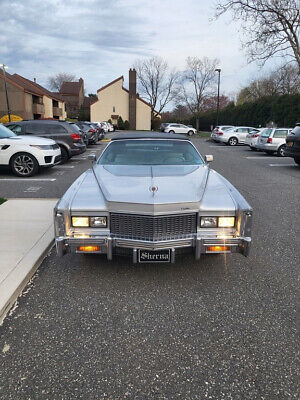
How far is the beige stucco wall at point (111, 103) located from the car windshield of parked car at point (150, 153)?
187 feet

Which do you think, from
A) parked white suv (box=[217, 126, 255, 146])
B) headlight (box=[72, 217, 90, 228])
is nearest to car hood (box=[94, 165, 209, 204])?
headlight (box=[72, 217, 90, 228])

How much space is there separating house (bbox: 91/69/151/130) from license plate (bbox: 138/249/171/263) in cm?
5808

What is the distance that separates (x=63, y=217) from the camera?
3.16m

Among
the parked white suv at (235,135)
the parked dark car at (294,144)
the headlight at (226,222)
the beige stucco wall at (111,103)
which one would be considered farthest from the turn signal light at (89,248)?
the beige stucco wall at (111,103)

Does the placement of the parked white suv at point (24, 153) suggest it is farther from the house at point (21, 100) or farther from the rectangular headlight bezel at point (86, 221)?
the house at point (21, 100)

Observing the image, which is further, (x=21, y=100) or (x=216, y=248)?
(x=21, y=100)

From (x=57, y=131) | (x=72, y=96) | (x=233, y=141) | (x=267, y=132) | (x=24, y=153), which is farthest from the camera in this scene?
(x=72, y=96)

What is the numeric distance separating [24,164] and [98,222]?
23.4ft

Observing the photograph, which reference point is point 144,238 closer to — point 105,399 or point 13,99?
point 105,399

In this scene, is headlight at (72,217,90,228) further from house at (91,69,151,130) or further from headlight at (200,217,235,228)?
house at (91,69,151,130)

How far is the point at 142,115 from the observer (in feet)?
197

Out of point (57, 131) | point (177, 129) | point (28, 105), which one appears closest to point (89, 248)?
point (57, 131)

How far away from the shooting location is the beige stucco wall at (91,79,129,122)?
59.0m

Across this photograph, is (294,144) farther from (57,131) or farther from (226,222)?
(226,222)
